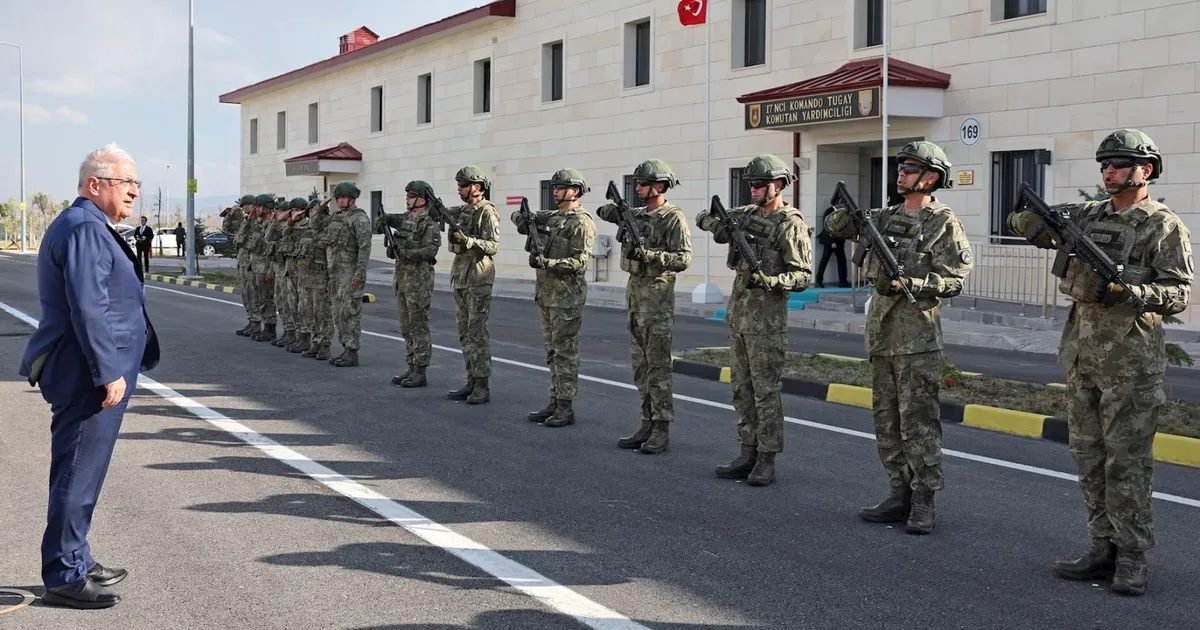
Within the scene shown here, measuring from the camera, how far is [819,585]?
16.5 feet

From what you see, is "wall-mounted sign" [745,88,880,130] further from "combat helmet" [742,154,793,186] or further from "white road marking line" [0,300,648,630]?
"white road marking line" [0,300,648,630]

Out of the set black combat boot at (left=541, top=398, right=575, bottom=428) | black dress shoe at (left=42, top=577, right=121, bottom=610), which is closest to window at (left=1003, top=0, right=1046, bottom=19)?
black combat boot at (left=541, top=398, right=575, bottom=428)

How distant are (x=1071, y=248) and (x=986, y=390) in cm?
560

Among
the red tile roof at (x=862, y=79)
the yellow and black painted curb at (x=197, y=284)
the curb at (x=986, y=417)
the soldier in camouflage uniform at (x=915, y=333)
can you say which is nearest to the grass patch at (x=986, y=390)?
the curb at (x=986, y=417)

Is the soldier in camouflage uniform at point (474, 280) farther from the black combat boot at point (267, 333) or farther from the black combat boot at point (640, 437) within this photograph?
the black combat boot at point (267, 333)

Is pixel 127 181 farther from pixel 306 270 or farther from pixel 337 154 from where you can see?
pixel 337 154

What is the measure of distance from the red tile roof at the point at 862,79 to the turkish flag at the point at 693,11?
2000 millimetres

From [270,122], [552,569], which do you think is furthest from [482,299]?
[270,122]

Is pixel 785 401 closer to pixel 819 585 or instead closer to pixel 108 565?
pixel 819 585

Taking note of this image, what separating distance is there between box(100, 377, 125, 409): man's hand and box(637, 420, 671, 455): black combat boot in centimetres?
403

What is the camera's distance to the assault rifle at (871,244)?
585 centimetres

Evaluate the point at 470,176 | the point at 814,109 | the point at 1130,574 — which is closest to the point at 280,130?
the point at 814,109

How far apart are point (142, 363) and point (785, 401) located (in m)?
6.84

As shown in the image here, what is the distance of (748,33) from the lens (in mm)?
23812
